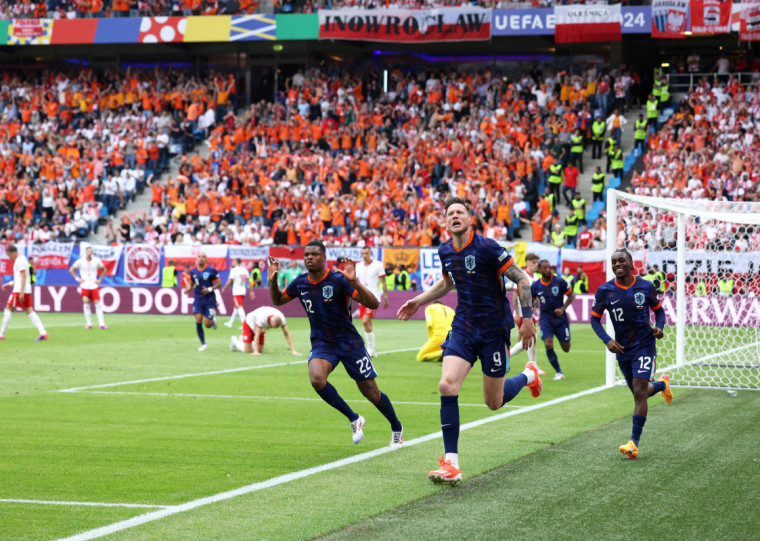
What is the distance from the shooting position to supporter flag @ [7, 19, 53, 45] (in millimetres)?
46875

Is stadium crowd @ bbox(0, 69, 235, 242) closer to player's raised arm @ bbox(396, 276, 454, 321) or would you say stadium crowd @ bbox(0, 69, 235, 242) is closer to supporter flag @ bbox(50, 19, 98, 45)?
supporter flag @ bbox(50, 19, 98, 45)

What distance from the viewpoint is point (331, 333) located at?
9.68 metres

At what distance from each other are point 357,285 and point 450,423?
166 cm

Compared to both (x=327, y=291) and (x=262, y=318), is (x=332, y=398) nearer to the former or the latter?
(x=327, y=291)

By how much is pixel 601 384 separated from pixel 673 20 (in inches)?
1028

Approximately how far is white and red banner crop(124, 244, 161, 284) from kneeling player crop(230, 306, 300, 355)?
15209 mm

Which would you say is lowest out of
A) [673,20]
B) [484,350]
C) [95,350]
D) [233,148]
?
[95,350]

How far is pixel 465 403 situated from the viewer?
13.5m

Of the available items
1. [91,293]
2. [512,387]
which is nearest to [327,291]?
[512,387]

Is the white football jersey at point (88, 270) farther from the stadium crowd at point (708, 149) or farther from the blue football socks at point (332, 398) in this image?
the blue football socks at point (332, 398)

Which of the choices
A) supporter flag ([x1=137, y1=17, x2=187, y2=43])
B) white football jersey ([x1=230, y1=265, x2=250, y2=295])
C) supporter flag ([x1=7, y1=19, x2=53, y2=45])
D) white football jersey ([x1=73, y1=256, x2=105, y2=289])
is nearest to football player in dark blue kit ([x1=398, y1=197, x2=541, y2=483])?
white football jersey ([x1=230, y1=265, x2=250, y2=295])

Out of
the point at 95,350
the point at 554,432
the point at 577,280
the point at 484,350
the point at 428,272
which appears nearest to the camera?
the point at 484,350

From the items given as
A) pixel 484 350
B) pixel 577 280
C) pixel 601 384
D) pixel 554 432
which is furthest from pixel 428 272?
pixel 484 350

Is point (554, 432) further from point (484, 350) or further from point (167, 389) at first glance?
point (167, 389)
